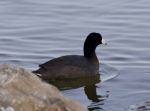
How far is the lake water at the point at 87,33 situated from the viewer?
13.4 meters

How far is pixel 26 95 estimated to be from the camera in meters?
6.81

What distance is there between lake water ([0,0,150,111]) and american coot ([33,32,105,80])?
1.06 ft

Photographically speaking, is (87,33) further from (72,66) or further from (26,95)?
(26,95)

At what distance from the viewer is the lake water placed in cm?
1340

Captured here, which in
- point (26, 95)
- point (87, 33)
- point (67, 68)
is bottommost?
point (67, 68)

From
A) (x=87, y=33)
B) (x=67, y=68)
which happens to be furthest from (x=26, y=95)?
(x=87, y=33)

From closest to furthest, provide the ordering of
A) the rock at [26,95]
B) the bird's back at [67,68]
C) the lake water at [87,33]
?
the rock at [26,95] → the lake water at [87,33] → the bird's back at [67,68]

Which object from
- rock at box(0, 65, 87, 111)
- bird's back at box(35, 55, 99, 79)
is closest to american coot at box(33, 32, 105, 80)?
bird's back at box(35, 55, 99, 79)

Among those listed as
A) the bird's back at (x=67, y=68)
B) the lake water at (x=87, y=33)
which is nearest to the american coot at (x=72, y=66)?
the bird's back at (x=67, y=68)

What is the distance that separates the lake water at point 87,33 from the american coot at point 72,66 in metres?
0.32

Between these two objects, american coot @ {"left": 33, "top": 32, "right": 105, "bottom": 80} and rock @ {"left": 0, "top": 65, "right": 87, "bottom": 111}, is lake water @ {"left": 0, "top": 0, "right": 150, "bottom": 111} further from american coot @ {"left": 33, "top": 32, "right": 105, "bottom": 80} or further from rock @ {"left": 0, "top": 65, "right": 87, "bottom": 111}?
rock @ {"left": 0, "top": 65, "right": 87, "bottom": 111}

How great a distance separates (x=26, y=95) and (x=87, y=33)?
11279 millimetres

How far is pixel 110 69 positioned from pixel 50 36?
Result: 9.66 ft

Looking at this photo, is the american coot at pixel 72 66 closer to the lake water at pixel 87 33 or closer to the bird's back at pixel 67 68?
the bird's back at pixel 67 68
